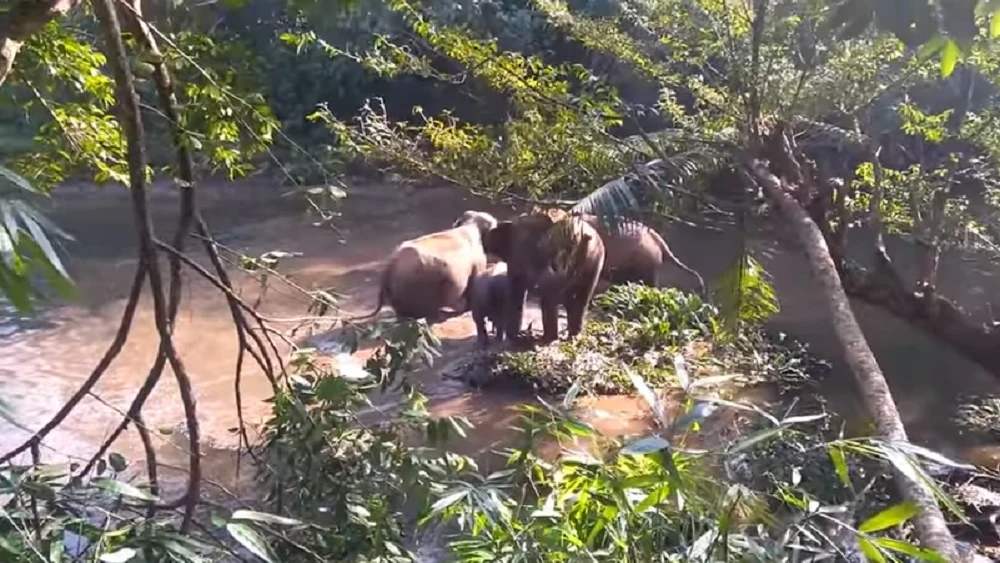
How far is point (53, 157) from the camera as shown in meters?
2.76

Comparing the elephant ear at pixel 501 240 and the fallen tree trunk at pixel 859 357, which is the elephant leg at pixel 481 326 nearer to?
the elephant ear at pixel 501 240

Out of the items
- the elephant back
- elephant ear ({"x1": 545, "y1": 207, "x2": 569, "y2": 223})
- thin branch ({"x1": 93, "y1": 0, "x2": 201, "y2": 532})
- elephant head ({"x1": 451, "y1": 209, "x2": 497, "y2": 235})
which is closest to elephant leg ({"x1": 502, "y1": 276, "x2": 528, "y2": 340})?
the elephant back

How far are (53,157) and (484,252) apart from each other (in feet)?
10.5

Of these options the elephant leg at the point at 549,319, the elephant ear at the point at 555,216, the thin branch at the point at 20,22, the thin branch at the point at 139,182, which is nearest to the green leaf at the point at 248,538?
the thin branch at the point at 139,182

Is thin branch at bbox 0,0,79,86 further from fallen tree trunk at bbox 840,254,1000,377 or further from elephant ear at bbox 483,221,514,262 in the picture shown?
elephant ear at bbox 483,221,514,262

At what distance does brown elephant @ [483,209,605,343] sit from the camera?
5.21m

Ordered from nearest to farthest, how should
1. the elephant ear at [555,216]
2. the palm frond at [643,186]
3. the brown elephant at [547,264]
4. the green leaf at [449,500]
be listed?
the green leaf at [449,500], the palm frond at [643,186], the elephant ear at [555,216], the brown elephant at [547,264]

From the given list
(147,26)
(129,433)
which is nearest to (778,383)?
(129,433)

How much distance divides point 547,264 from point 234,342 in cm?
152

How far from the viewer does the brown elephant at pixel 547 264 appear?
5207 millimetres

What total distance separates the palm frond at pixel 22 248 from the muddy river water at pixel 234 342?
1.75 meters

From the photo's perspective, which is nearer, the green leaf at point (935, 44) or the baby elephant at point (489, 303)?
the green leaf at point (935, 44)

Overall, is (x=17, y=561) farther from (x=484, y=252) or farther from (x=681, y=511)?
(x=484, y=252)

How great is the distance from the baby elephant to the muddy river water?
0.16 meters
